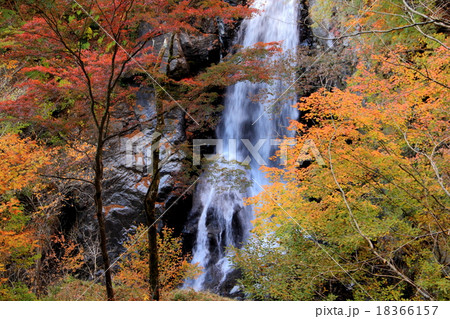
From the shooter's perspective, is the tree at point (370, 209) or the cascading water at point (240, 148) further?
the cascading water at point (240, 148)

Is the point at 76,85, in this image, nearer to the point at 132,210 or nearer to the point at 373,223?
the point at 132,210

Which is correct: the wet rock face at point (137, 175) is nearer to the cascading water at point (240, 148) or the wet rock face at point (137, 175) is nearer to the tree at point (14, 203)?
the cascading water at point (240, 148)

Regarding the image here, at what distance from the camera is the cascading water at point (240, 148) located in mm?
8188

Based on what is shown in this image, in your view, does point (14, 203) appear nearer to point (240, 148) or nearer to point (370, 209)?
point (370, 209)

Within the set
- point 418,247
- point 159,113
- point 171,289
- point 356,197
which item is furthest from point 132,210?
point 418,247

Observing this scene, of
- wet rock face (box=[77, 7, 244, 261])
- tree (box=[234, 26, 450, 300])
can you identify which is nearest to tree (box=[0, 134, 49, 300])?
wet rock face (box=[77, 7, 244, 261])

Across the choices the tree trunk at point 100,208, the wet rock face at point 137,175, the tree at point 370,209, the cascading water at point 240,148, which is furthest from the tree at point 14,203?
the cascading water at point 240,148

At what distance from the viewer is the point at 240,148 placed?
9734mm

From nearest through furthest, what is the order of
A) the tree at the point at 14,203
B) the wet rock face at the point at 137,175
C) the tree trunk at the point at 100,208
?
the tree trunk at the point at 100,208, the tree at the point at 14,203, the wet rock face at the point at 137,175

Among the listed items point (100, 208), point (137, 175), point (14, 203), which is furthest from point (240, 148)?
point (14, 203)

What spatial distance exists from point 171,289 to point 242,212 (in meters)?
3.03

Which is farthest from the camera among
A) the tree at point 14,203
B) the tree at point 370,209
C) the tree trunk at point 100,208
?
the tree at point 14,203

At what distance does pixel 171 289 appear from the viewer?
20.7ft

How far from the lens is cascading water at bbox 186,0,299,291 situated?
8188 millimetres
